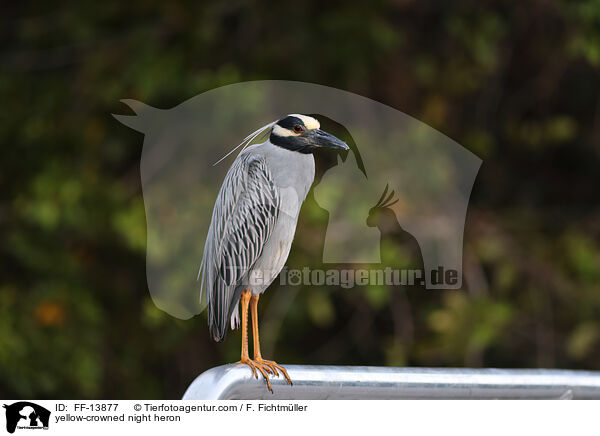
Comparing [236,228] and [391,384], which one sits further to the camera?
[391,384]

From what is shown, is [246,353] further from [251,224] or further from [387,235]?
[387,235]

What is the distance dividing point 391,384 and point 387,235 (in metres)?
1.52

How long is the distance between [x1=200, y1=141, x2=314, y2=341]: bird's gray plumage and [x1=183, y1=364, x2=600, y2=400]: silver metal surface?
0.22 ft

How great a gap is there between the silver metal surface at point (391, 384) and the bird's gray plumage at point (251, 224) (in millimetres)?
68

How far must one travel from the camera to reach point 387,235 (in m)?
2.36

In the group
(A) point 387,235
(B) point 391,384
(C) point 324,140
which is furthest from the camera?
(A) point 387,235

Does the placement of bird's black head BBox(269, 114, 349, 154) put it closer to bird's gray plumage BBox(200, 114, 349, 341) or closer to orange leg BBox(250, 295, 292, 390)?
bird's gray plumage BBox(200, 114, 349, 341)

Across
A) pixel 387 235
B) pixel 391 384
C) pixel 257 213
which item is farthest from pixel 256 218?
pixel 387 235

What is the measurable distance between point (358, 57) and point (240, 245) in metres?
1.96

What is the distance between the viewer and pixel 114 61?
272 cm

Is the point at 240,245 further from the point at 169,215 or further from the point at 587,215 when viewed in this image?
the point at 587,215
